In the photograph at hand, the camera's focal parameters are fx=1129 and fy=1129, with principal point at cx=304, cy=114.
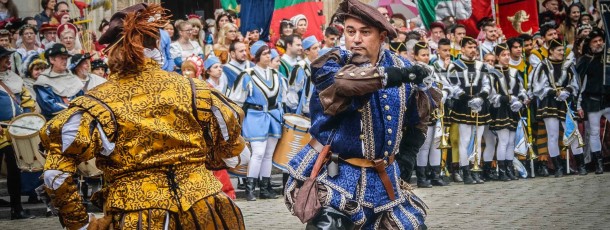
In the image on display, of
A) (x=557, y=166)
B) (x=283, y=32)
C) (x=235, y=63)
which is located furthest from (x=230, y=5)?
(x=557, y=166)

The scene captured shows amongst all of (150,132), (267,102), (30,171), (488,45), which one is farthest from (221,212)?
(488,45)

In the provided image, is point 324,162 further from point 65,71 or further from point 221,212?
point 65,71

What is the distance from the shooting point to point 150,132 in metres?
5.34

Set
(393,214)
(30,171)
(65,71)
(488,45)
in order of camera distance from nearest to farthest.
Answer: (393,214), (30,171), (65,71), (488,45)

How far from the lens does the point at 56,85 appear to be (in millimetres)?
12148

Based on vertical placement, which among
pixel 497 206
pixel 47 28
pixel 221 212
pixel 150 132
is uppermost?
pixel 47 28

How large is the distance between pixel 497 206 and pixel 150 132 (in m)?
7.58

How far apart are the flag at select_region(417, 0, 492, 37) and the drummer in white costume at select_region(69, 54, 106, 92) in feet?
24.2

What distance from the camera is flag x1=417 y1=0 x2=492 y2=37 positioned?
732 inches

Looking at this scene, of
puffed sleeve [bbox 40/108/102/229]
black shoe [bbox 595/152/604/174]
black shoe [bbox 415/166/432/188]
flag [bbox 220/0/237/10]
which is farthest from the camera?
flag [bbox 220/0/237/10]

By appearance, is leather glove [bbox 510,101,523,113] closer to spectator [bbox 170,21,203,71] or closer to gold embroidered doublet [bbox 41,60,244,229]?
spectator [bbox 170,21,203,71]

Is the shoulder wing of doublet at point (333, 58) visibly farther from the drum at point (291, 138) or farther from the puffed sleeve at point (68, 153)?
the drum at point (291, 138)

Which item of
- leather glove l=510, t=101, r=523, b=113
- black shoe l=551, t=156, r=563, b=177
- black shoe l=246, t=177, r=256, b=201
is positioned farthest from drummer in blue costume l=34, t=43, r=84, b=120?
black shoe l=551, t=156, r=563, b=177

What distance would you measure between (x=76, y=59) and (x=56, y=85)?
0.54 meters
